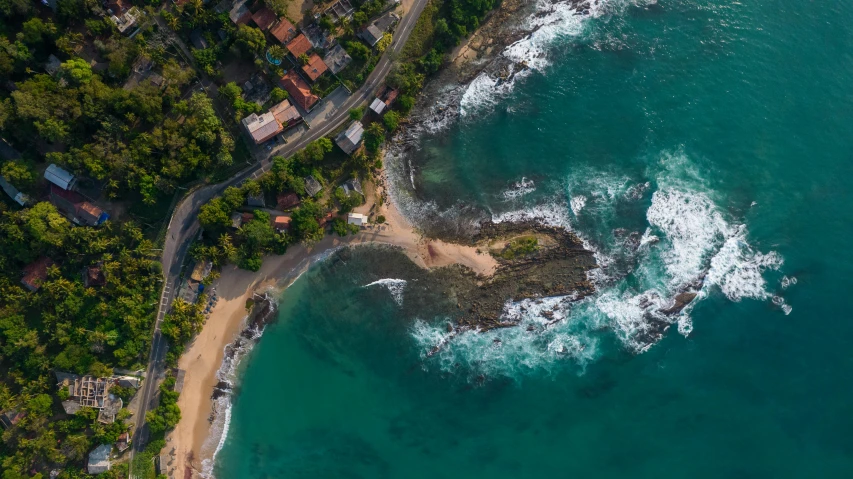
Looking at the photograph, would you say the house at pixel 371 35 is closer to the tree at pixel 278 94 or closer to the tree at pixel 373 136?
the tree at pixel 373 136

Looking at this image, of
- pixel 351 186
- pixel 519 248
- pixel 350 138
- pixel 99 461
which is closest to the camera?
pixel 99 461

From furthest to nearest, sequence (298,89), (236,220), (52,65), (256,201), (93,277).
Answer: (256,201), (298,89), (236,220), (93,277), (52,65)

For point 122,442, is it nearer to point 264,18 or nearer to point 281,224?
point 281,224

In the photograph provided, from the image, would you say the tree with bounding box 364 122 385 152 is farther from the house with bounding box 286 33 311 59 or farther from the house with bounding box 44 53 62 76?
the house with bounding box 44 53 62 76

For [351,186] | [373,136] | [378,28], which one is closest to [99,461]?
[351,186]

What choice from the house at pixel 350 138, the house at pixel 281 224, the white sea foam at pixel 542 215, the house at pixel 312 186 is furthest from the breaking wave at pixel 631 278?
the house at pixel 350 138

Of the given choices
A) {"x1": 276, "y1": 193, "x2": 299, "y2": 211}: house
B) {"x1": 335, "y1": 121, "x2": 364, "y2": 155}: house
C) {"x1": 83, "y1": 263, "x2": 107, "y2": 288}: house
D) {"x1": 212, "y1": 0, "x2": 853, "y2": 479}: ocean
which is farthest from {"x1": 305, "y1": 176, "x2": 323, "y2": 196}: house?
{"x1": 83, "y1": 263, "x2": 107, "y2": 288}: house
